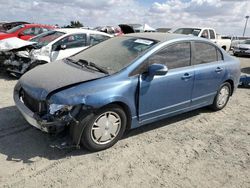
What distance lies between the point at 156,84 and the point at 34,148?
193 centimetres

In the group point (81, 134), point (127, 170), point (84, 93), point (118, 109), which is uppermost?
point (84, 93)

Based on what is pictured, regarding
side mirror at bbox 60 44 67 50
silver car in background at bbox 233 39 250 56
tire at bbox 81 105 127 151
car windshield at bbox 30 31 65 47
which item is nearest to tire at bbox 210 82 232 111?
tire at bbox 81 105 127 151

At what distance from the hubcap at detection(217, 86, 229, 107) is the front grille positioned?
3.58m

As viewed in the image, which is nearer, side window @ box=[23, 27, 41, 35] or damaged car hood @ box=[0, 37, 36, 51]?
damaged car hood @ box=[0, 37, 36, 51]

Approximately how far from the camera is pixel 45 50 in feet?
24.2

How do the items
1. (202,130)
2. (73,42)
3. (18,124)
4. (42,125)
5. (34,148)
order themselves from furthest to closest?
1. (73,42)
2. (202,130)
3. (18,124)
4. (34,148)
5. (42,125)

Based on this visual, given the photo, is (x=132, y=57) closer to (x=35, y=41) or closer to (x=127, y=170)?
(x=127, y=170)

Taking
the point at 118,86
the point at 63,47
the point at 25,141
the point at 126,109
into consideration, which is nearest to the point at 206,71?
the point at 126,109

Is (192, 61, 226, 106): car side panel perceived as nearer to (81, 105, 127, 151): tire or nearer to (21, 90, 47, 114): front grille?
(81, 105, 127, 151): tire

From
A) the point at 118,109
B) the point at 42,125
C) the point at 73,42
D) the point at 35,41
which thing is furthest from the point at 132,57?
the point at 35,41

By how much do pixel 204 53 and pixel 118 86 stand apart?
211 centimetres

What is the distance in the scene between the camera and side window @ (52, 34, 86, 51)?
7.61 metres

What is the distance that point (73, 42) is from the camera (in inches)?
308

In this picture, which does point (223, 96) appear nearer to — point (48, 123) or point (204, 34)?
point (48, 123)
